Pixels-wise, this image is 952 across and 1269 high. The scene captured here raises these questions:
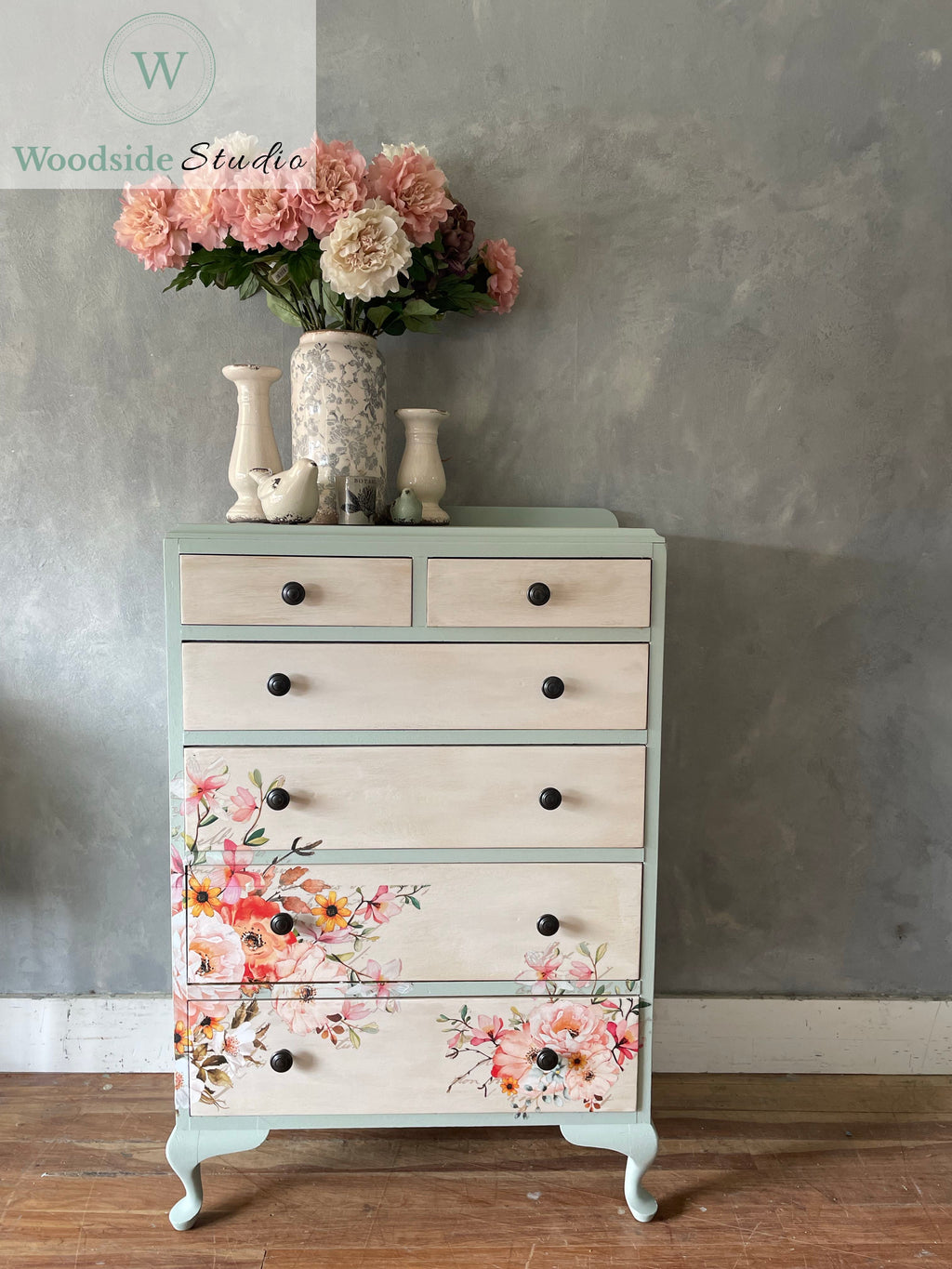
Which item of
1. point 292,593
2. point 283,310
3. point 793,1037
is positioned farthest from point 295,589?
point 793,1037

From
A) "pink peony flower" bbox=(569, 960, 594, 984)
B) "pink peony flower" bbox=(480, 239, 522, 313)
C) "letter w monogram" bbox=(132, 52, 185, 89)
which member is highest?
"letter w monogram" bbox=(132, 52, 185, 89)

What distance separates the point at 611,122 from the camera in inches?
68.6

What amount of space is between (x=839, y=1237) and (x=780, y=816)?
2.50ft

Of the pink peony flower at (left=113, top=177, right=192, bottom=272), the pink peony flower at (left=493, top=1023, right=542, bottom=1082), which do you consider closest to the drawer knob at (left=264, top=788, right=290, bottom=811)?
the pink peony flower at (left=493, top=1023, right=542, bottom=1082)

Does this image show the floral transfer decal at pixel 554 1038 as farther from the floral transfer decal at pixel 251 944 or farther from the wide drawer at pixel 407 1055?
the floral transfer decal at pixel 251 944

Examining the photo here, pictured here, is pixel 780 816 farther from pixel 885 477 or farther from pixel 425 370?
pixel 425 370

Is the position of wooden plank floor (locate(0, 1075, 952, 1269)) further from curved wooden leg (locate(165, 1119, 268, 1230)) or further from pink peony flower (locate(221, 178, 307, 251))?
pink peony flower (locate(221, 178, 307, 251))

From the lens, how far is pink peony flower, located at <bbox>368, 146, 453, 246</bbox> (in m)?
1.54

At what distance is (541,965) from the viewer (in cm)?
144

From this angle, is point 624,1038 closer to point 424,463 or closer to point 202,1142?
point 202,1142

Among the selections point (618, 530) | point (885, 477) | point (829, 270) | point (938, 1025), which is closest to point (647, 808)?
point (618, 530)

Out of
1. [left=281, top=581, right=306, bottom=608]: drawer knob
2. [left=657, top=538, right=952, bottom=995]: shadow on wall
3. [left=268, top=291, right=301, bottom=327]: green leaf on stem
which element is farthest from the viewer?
[left=657, top=538, right=952, bottom=995]: shadow on wall

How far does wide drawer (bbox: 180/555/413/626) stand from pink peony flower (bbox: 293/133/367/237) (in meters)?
0.64
